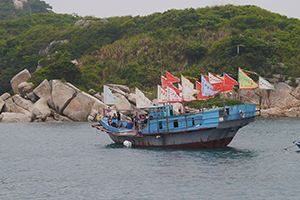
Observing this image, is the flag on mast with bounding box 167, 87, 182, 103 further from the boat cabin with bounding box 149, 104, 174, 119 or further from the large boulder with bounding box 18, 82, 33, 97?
the large boulder with bounding box 18, 82, 33, 97

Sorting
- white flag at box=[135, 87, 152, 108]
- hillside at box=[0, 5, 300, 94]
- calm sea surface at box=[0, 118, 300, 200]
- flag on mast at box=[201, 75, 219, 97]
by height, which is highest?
hillside at box=[0, 5, 300, 94]

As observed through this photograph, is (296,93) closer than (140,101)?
No

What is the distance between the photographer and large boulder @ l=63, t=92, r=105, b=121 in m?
82.1

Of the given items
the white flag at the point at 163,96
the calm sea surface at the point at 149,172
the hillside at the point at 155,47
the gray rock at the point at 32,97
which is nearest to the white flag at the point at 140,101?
the white flag at the point at 163,96

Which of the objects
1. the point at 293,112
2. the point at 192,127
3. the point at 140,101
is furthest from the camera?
the point at 293,112

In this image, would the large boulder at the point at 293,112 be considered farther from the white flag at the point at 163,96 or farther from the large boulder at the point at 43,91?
the large boulder at the point at 43,91

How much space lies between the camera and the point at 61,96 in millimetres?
84250

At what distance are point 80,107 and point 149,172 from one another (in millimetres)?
55920

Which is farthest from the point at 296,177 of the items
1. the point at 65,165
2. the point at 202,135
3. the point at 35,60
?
the point at 35,60

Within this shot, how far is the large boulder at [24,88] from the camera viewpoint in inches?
3570

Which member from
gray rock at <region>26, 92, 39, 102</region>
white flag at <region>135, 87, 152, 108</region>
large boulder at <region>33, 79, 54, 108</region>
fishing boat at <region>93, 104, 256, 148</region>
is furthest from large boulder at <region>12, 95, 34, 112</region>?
white flag at <region>135, 87, 152, 108</region>

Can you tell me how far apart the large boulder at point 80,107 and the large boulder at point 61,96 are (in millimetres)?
1022

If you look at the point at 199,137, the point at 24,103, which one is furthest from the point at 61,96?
the point at 199,137

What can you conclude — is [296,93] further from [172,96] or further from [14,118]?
[14,118]
